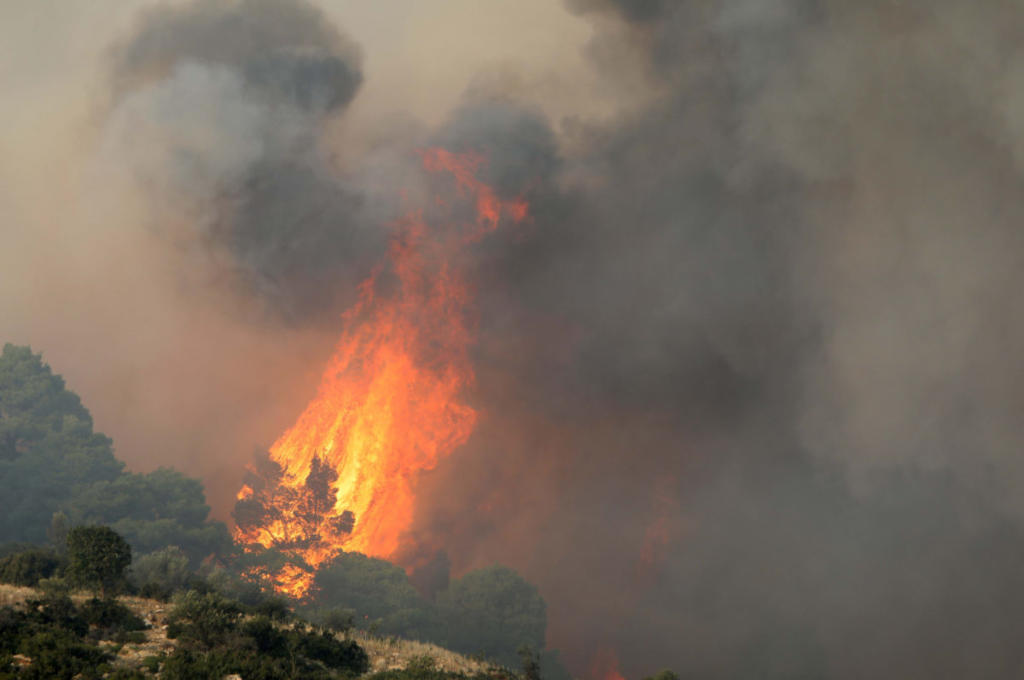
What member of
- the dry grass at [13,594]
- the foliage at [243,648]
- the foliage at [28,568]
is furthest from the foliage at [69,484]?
the foliage at [243,648]

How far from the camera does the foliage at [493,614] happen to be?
76.9 m

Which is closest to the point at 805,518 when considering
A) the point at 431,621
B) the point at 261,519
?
the point at 431,621

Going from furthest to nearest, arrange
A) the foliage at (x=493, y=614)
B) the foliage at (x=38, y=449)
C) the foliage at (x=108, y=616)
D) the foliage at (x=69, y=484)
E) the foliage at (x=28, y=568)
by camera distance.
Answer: the foliage at (x=493, y=614) → the foliage at (x=38, y=449) → the foliage at (x=69, y=484) → the foliage at (x=28, y=568) → the foliage at (x=108, y=616)

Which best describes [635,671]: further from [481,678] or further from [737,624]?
[481,678]

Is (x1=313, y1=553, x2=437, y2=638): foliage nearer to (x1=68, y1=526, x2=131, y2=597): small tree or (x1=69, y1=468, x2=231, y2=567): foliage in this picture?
(x1=69, y1=468, x2=231, y2=567): foliage

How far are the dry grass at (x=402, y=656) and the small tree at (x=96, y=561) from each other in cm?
1111

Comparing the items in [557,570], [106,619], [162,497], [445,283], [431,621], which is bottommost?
[106,619]

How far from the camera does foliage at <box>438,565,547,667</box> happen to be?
252 feet

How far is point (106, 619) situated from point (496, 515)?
81032mm

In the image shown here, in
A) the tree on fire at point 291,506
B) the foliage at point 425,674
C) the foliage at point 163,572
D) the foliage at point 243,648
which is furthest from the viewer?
the tree on fire at point 291,506

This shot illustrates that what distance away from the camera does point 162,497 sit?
242ft

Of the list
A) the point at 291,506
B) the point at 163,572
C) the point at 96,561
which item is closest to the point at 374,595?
the point at 291,506

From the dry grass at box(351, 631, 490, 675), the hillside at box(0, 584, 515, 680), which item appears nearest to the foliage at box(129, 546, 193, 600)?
the hillside at box(0, 584, 515, 680)

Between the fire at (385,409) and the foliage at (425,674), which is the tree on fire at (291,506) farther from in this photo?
the foliage at (425,674)
